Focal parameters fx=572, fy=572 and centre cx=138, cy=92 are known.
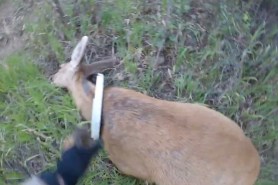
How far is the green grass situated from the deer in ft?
A: 1.44

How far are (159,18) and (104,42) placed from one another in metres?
0.41

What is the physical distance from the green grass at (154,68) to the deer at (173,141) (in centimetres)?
44

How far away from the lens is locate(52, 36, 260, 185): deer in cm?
303

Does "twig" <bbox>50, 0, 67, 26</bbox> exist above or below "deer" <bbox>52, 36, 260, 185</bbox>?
above

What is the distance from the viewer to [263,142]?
144 inches

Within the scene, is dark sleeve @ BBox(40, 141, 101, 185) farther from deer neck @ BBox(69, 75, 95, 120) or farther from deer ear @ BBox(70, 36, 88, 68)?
deer ear @ BBox(70, 36, 88, 68)

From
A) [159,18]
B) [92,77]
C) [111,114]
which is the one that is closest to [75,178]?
[111,114]

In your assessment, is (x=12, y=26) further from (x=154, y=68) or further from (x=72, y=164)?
(x=72, y=164)

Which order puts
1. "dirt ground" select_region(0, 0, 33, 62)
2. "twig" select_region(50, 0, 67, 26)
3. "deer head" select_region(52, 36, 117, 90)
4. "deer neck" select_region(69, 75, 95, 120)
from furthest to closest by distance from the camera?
"dirt ground" select_region(0, 0, 33, 62), "twig" select_region(50, 0, 67, 26), "deer head" select_region(52, 36, 117, 90), "deer neck" select_region(69, 75, 95, 120)

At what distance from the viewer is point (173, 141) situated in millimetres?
3033

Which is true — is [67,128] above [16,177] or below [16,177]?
above

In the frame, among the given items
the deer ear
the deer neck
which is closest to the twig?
the deer ear

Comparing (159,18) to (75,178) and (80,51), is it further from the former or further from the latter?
(75,178)

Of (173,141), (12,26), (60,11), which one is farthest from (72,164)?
(12,26)
